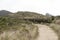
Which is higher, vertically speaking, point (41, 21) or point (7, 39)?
point (7, 39)

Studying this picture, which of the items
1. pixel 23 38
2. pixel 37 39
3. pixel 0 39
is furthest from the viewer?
pixel 37 39

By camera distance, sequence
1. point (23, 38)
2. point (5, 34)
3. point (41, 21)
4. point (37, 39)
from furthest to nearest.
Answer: point (41, 21), point (37, 39), point (23, 38), point (5, 34)

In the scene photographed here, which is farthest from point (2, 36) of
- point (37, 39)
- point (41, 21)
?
point (41, 21)

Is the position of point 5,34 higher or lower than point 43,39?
higher

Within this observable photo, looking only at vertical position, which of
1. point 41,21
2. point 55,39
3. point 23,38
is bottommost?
point 41,21

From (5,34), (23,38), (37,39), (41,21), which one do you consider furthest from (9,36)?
(41,21)

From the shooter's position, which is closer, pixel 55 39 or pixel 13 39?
pixel 13 39

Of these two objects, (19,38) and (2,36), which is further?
(19,38)

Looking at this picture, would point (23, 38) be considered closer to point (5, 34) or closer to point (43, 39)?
point (5, 34)

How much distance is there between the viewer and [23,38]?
1616 cm

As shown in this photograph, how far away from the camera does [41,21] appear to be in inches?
2468

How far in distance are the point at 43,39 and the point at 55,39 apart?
4.04 ft

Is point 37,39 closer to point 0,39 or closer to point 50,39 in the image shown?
point 50,39

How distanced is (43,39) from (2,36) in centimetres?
687
